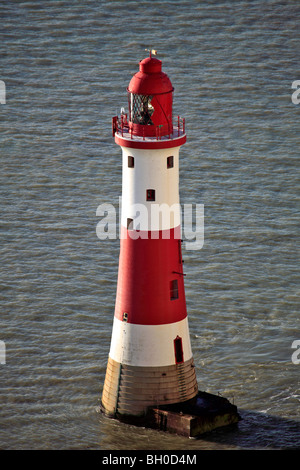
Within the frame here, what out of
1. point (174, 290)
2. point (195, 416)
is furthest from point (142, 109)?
point (195, 416)

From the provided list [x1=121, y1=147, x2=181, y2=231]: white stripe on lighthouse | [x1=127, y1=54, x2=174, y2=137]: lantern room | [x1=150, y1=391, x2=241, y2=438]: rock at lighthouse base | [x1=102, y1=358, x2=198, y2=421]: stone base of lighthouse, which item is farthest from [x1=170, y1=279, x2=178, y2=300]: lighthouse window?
[x1=127, y1=54, x2=174, y2=137]: lantern room

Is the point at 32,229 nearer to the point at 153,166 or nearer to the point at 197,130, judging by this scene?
the point at 197,130

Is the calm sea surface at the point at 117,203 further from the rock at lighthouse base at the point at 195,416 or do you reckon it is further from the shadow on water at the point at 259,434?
the rock at lighthouse base at the point at 195,416

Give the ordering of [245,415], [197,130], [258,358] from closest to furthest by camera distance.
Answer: [245,415] → [258,358] → [197,130]

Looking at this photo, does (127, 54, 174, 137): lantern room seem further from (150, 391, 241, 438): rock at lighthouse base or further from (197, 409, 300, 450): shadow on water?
(197, 409, 300, 450): shadow on water

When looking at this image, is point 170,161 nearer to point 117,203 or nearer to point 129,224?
point 129,224
